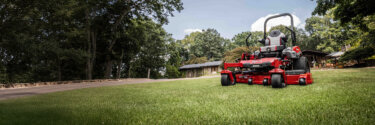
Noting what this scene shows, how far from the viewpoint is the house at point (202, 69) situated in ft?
123

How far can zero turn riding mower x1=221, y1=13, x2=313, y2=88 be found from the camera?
6188 millimetres

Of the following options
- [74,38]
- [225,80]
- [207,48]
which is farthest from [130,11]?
[207,48]

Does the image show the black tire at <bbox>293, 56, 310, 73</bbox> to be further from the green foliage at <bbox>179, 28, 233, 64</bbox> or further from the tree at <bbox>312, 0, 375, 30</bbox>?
the green foliage at <bbox>179, 28, 233, 64</bbox>

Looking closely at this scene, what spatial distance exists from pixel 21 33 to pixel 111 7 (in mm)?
7767

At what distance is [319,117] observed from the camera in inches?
84.1

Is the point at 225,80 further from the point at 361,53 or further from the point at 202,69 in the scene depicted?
the point at 202,69

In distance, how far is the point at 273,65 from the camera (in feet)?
20.0

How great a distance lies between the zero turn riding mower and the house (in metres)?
28.5

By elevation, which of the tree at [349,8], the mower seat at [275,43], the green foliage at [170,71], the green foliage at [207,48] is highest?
the green foliage at [207,48]

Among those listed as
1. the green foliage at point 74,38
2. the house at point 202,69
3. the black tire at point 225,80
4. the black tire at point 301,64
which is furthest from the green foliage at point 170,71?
the black tire at point 301,64

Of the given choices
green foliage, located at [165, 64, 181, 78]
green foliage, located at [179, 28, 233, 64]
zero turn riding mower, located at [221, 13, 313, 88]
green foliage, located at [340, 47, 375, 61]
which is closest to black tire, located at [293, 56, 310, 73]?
zero turn riding mower, located at [221, 13, 313, 88]

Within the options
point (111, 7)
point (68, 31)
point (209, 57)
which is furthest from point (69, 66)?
point (209, 57)

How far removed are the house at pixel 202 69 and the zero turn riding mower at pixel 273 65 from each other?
93.6 feet

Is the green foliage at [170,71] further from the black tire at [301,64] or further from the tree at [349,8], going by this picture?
the black tire at [301,64]
